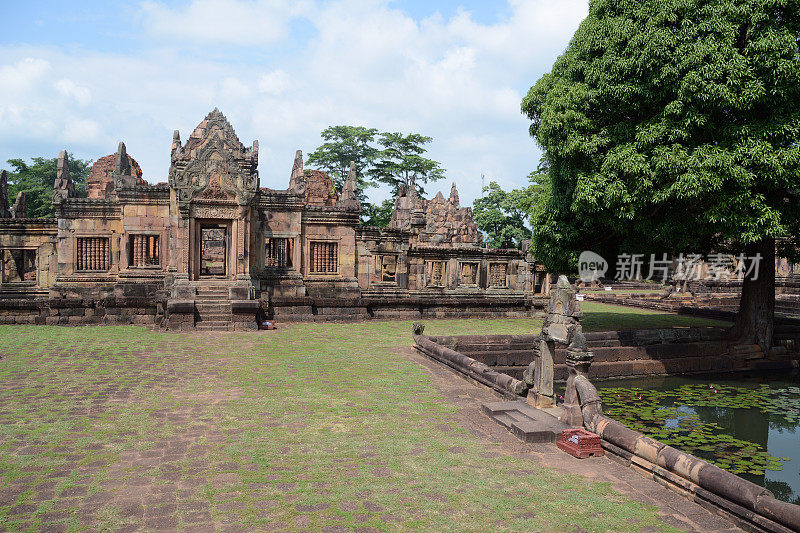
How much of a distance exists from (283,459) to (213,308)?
11421 mm

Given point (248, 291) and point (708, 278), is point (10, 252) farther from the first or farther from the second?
point (708, 278)

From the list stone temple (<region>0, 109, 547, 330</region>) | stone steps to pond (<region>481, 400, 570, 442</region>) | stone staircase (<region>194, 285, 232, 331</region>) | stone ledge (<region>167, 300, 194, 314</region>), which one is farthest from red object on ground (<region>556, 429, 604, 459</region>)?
stone ledge (<region>167, 300, 194, 314</region>)

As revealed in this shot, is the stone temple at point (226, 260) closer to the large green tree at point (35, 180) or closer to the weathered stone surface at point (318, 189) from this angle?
the weathered stone surface at point (318, 189)

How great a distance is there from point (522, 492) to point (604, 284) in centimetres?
4062

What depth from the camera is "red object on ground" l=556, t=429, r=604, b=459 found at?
19.8ft

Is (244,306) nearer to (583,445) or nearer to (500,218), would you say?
(583,445)

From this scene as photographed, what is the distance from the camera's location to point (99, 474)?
5.09 metres

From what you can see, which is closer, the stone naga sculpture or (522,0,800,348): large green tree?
the stone naga sculpture

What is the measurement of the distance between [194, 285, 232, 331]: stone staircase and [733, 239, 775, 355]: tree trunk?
50.7ft

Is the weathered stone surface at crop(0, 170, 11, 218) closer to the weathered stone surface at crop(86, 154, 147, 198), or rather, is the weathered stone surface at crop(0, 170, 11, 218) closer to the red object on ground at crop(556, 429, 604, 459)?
the weathered stone surface at crop(86, 154, 147, 198)

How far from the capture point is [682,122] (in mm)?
10867

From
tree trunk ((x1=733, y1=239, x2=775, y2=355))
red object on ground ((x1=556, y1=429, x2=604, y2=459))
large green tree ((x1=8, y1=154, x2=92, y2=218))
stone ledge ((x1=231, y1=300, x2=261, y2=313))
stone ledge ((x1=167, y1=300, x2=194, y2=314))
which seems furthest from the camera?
large green tree ((x1=8, y1=154, x2=92, y2=218))

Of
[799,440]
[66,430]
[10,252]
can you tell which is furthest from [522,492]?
[10,252]

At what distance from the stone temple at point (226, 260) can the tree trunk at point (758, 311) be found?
8.81 meters
